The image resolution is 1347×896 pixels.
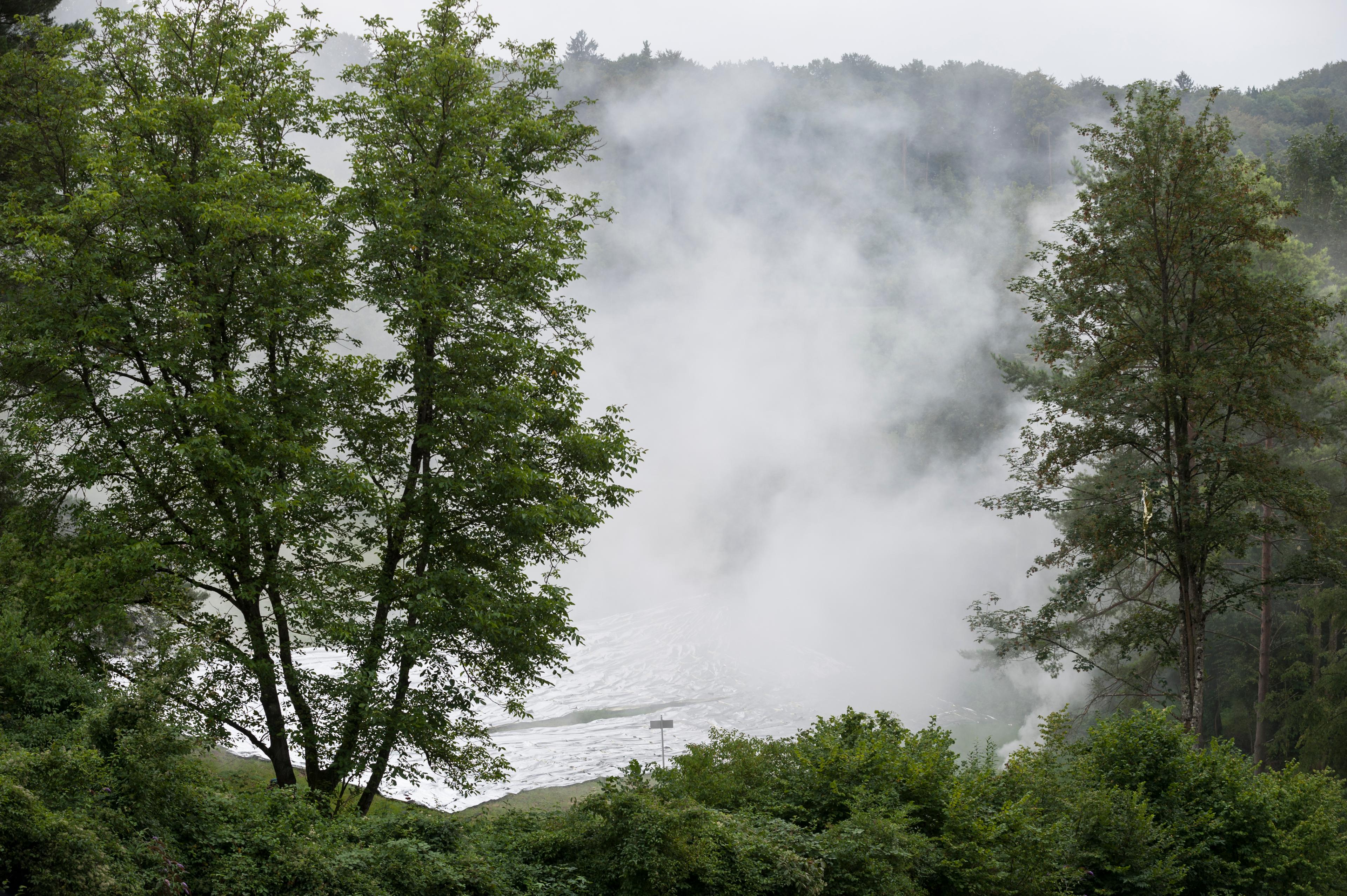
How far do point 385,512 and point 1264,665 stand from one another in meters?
21.1

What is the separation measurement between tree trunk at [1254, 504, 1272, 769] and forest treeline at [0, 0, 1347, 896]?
27.1 ft

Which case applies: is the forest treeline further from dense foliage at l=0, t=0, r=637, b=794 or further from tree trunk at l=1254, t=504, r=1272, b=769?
tree trunk at l=1254, t=504, r=1272, b=769

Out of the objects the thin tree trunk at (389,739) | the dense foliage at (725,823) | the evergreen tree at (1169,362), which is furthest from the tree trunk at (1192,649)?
the thin tree trunk at (389,739)

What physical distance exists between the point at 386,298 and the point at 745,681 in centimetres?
3108

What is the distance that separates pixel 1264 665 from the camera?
2162 cm

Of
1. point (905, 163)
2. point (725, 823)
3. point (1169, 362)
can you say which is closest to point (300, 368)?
point (725, 823)

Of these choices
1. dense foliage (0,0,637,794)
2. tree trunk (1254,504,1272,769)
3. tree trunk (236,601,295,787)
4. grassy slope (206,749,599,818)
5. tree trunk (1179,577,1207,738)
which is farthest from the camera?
tree trunk (1254,504,1272,769)

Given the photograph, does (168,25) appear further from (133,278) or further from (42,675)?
(42,675)

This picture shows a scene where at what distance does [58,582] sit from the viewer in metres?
8.68

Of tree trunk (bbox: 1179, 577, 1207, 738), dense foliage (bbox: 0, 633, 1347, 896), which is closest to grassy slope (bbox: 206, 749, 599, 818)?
dense foliage (bbox: 0, 633, 1347, 896)

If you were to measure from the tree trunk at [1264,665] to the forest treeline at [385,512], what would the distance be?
826 cm

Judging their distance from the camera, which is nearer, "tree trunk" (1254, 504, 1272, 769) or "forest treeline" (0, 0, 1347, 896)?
"forest treeline" (0, 0, 1347, 896)

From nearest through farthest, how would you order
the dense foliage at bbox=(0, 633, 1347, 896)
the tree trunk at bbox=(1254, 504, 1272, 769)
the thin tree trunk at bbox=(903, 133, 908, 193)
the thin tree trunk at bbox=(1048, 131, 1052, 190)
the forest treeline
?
the dense foliage at bbox=(0, 633, 1347, 896) < the forest treeline < the tree trunk at bbox=(1254, 504, 1272, 769) < the thin tree trunk at bbox=(1048, 131, 1052, 190) < the thin tree trunk at bbox=(903, 133, 908, 193)

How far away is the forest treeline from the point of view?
22.6 ft
